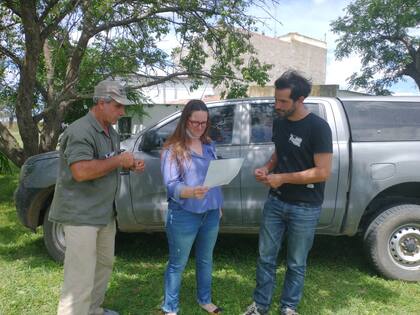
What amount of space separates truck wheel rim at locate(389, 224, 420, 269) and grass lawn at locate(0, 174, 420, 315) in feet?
0.71

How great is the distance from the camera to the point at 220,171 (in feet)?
9.90

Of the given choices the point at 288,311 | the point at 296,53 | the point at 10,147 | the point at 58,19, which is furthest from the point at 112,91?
the point at 296,53

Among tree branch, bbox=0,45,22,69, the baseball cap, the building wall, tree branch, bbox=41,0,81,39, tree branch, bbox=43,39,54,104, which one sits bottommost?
the baseball cap

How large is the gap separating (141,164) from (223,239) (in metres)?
2.84

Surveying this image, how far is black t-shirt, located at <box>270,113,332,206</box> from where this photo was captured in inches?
123

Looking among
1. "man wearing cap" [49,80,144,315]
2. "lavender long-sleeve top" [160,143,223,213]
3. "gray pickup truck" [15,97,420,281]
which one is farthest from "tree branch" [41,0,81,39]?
"lavender long-sleeve top" [160,143,223,213]

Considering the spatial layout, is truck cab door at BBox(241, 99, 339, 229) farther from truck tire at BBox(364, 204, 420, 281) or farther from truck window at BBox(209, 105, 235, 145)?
truck tire at BBox(364, 204, 420, 281)

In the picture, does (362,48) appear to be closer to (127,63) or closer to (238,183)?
(127,63)

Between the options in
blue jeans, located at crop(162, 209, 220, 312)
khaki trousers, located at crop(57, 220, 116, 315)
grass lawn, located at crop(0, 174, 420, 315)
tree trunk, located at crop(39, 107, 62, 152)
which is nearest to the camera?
khaki trousers, located at crop(57, 220, 116, 315)

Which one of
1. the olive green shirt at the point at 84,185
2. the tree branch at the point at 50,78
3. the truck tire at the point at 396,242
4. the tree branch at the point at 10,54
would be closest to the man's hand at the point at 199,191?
the olive green shirt at the point at 84,185

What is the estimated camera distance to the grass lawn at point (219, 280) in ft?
12.9

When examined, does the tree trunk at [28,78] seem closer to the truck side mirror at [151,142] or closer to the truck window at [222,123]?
the truck side mirror at [151,142]

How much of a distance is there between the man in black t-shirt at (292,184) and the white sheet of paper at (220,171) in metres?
0.26

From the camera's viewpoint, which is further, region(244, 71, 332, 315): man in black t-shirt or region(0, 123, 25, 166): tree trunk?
region(0, 123, 25, 166): tree trunk
